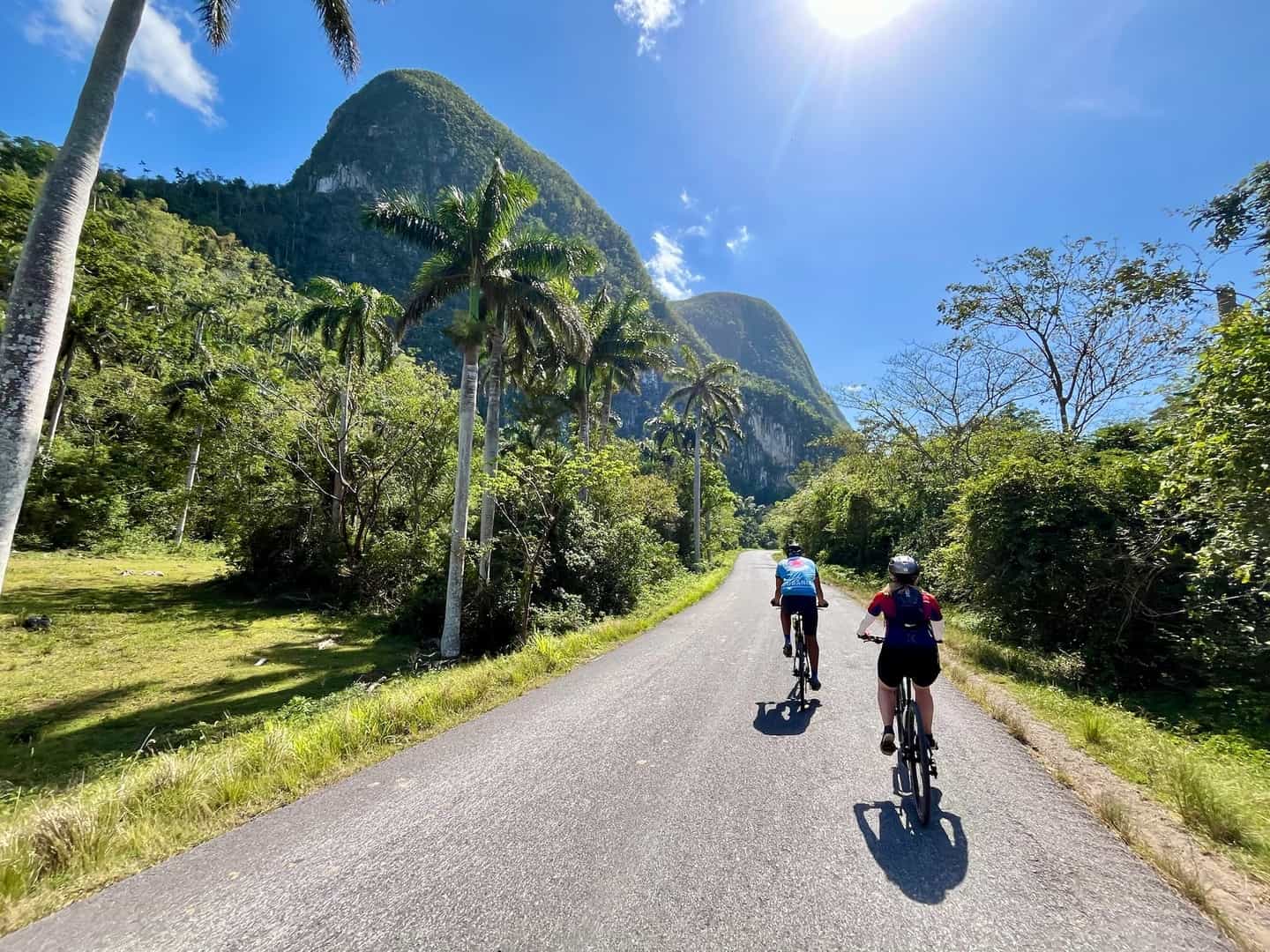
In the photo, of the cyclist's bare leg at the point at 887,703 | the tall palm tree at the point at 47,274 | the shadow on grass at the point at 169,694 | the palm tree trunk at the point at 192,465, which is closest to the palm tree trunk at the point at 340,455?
the shadow on grass at the point at 169,694

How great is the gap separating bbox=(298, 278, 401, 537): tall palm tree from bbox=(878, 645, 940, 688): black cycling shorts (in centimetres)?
1954

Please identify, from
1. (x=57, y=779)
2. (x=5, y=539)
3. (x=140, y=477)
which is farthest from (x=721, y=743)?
(x=140, y=477)

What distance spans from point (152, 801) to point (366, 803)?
150 centimetres

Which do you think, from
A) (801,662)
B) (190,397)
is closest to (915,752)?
(801,662)

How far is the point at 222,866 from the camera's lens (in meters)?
3.13

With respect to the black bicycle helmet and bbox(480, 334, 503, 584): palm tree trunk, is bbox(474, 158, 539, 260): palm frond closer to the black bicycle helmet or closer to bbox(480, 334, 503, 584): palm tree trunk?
bbox(480, 334, 503, 584): palm tree trunk

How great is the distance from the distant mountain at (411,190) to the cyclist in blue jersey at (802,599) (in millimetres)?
71737

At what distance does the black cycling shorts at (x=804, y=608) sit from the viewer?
247 inches

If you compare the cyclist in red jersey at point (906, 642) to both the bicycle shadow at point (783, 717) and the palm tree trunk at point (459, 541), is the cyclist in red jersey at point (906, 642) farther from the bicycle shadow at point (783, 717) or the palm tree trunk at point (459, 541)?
the palm tree trunk at point (459, 541)

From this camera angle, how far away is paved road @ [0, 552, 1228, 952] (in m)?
2.51

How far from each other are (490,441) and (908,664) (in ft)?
38.6

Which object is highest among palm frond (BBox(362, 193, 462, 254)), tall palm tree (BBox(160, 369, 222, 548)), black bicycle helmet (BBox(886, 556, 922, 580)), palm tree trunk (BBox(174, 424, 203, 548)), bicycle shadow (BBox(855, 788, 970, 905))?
palm frond (BBox(362, 193, 462, 254))

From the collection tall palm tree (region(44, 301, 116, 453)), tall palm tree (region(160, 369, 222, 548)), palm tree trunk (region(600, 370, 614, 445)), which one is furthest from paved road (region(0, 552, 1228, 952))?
tall palm tree (region(44, 301, 116, 453))

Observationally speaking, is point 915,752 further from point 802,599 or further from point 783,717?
point 802,599
